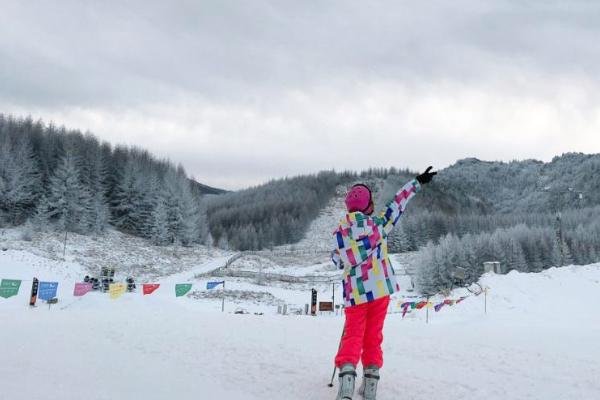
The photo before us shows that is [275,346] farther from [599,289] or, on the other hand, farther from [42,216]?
[42,216]

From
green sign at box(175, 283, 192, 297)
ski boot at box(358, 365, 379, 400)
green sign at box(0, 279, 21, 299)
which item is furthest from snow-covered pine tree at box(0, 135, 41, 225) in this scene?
ski boot at box(358, 365, 379, 400)

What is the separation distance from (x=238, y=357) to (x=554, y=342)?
5433 mm

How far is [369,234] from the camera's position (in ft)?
16.6

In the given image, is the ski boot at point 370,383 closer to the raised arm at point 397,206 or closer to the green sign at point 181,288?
the raised arm at point 397,206

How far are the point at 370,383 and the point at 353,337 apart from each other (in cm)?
Result: 47

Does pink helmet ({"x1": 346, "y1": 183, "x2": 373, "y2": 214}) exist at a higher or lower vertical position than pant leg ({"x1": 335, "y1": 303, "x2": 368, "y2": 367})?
higher

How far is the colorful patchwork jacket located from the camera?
4.97 meters

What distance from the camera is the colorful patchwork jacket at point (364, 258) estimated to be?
4.97 metres

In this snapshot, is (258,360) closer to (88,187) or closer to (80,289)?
(80,289)

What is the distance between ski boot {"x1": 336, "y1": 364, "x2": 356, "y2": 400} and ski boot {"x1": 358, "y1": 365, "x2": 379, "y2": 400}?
10.3 inches

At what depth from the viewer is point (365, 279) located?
499 cm

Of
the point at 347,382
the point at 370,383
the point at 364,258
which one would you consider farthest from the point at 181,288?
the point at 347,382

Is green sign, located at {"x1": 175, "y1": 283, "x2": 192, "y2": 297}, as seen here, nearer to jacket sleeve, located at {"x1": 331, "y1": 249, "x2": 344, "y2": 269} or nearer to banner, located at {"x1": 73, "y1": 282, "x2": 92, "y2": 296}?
banner, located at {"x1": 73, "y1": 282, "x2": 92, "y2": 296}

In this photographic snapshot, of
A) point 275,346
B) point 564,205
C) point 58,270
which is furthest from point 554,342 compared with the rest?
point 564,205
